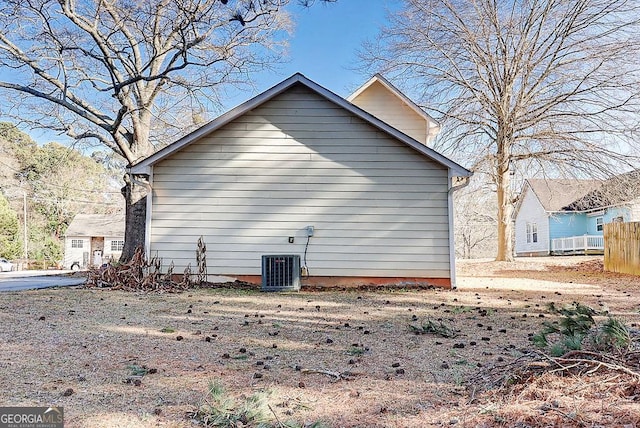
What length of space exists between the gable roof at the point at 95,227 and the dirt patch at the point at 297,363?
25966 mm

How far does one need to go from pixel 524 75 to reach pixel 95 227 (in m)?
28.6

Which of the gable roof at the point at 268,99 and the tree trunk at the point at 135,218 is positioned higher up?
the gable roof at the point at 268,99

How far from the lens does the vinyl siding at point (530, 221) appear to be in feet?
85.4

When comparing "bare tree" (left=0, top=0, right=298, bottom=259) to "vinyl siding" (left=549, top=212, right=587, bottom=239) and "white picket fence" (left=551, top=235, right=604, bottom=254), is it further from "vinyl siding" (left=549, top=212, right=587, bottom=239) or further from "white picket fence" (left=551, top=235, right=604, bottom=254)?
"vinyl siding" (left=549, top=212, right=587, bottom=239)

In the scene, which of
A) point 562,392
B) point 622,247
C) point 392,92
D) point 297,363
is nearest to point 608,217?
point 622,247

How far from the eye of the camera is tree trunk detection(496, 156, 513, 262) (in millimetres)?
16328

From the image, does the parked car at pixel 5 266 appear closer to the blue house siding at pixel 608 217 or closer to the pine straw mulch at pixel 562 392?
the pine straw mulch at pixel 562 392

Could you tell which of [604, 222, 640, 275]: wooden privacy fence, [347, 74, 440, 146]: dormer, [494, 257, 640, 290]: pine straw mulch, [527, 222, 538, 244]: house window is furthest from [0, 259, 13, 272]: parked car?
[527, 222, 538, 244]: house window

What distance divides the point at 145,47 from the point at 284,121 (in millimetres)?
6254

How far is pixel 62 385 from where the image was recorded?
9.73 ft

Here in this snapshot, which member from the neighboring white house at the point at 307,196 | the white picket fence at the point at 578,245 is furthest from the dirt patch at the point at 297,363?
the white picket fence at the point at 578,245

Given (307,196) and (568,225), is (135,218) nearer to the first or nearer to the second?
(307,196)

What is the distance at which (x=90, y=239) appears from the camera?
30.8 metres

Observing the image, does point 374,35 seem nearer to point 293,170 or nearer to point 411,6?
point 411,6
